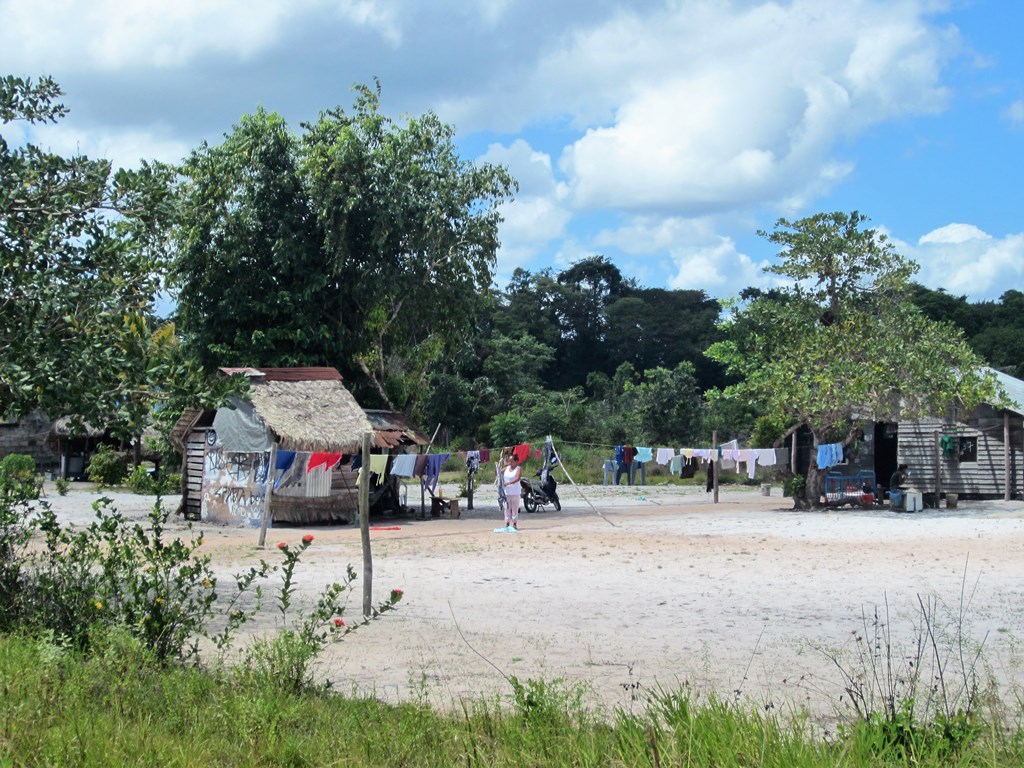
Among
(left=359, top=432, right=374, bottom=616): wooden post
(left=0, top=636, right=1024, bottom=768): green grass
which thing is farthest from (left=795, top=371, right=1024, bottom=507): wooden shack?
(left=0, top=636, right=1024, bottom=768): green grass

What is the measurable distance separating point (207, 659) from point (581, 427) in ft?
126

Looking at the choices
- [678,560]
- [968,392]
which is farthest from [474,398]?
[678,560]

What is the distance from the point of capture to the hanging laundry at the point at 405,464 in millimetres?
23734

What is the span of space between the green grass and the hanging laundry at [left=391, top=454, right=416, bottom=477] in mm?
17325

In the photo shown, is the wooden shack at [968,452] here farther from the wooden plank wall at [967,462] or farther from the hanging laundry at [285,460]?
the hanging laundry at [285,460]

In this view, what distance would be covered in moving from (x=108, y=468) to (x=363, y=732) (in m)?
33.5

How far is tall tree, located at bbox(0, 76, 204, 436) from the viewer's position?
8.58 meters

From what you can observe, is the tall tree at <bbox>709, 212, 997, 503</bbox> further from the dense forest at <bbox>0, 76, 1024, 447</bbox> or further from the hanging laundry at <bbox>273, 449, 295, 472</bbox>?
the hanging laundry at <bbox>273, 449, 295, 472</bbox>

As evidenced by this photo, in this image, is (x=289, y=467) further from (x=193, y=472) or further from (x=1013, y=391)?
(x=1013, y=391)

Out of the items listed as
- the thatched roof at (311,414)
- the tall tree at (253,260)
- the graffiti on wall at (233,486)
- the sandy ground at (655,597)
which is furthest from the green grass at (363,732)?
the tall tree at (253,260)

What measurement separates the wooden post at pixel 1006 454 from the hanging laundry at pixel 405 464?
50.3 ft

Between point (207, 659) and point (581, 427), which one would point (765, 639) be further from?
point (581, 427)

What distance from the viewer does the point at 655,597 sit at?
38.9ft

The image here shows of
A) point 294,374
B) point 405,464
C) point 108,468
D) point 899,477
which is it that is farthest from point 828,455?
point 108,468
